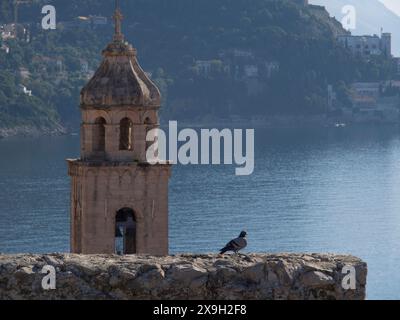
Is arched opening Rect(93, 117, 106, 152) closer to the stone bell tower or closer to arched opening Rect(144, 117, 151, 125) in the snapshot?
the stone bell tower

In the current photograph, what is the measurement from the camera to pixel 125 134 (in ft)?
71.7

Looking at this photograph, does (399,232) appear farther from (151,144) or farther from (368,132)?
(368,132)

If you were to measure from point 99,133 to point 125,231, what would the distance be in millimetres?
1517

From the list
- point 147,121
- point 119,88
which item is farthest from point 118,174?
point 119,88

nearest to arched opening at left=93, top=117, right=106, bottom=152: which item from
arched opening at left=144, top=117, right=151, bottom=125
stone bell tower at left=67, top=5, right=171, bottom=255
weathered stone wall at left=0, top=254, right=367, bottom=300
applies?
stone bell tower at left=67, top=5, right=171, bottom=255

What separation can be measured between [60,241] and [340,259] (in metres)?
58.3

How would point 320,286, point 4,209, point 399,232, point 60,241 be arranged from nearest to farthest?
point 320,286
point 60,241
point 399,232
point 4,209

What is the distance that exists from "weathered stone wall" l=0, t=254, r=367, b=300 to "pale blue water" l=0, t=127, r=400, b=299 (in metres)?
42.1

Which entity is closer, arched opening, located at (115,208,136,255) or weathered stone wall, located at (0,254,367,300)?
weathered stone wall, located at (0,254,367,300)

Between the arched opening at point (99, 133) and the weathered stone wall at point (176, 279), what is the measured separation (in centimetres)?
925

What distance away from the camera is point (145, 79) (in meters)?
21.6

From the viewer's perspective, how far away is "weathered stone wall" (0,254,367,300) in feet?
40.0

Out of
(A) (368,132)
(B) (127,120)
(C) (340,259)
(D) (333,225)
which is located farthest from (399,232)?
(A) (368,132)
